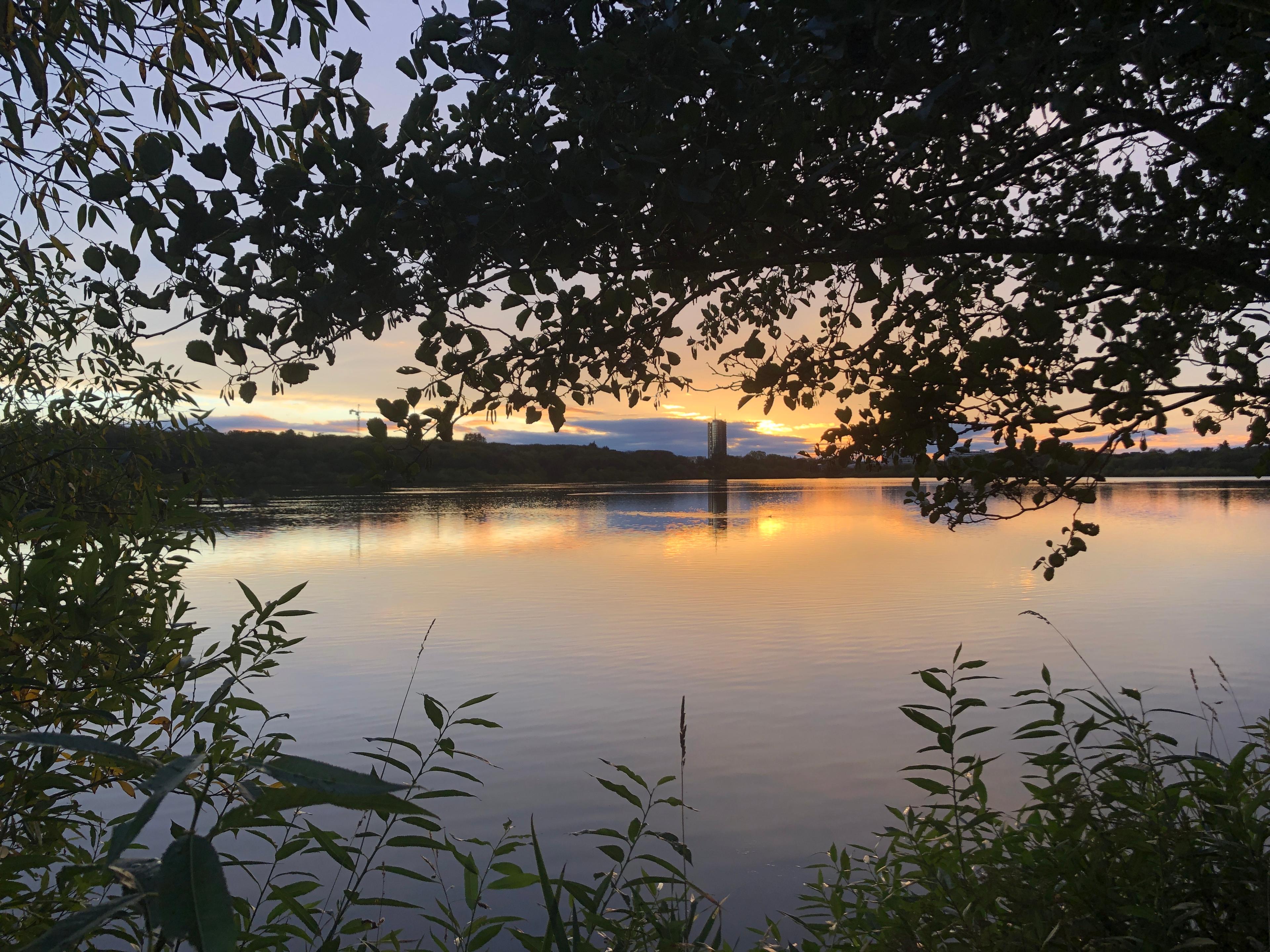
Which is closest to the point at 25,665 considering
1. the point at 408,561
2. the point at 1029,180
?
the point at 1029,180

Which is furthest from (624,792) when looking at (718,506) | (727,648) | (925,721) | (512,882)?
(718,506)

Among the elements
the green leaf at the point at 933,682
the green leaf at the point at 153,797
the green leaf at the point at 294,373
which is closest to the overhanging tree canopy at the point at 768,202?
the green leaf at the point at 294,373

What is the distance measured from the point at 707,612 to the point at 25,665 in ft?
47.0

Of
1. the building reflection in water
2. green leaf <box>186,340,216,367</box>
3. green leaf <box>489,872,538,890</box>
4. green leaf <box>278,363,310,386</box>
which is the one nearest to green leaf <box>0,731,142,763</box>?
green leaf <box>489,872,538,890</box>

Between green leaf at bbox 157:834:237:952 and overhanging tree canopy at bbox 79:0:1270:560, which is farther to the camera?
overhanging tree canopy at bbox 79:0:1270:560

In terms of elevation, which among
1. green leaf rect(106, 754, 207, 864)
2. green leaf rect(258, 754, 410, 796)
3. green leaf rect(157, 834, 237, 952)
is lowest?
green leaf rect(157, 834, 237, 952)

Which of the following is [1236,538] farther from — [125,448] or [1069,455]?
[125,448]

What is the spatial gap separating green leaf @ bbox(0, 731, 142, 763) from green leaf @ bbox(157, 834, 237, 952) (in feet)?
0.36

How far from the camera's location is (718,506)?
5825 cm

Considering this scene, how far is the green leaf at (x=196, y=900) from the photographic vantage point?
59cm

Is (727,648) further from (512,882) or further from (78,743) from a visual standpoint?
(78,743)

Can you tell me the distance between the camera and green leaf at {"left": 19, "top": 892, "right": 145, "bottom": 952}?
0.60 metres

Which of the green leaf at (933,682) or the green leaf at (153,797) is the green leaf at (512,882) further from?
the green leaf at (153,797)

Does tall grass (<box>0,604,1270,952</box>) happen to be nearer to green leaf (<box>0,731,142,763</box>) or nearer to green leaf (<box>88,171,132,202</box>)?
green leaf (<box>0,731,142,763</box>)
